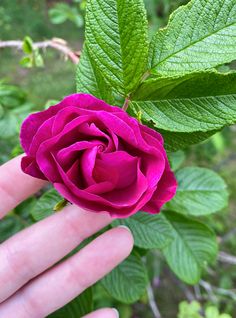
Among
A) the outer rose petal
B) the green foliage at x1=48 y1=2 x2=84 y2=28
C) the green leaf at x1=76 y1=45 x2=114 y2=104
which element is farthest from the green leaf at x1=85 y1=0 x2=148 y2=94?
the green foliage at x1=48 y1=2 x2=84 y2=28

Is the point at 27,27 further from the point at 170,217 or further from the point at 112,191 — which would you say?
the point at 112,191

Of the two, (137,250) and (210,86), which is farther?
(137,250)

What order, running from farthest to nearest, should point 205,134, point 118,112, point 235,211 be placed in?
1. point 235,211
2. point 205,134
3. point 118,112

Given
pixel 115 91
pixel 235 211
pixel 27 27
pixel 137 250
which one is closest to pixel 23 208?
pixel 137 250

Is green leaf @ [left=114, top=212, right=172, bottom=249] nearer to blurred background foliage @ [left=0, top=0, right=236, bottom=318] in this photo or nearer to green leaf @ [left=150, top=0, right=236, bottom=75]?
blurred background foliage @ [left=0, top=0, right=236, bottom=318]

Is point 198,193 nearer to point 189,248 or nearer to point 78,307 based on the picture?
point 189,248

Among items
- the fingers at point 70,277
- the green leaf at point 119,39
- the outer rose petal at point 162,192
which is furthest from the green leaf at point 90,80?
the fingers at point 70,277

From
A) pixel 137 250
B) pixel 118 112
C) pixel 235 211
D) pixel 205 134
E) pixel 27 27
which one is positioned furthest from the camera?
pixel 27 27
